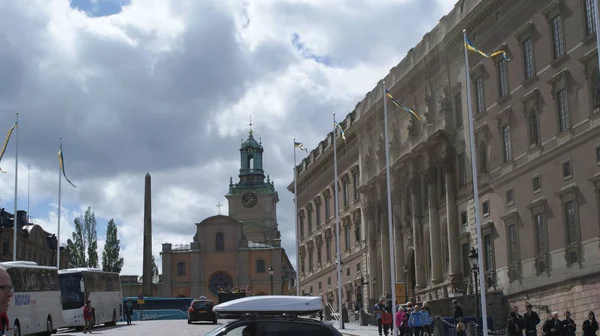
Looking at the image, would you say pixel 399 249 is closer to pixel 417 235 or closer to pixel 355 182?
pixel 417 235

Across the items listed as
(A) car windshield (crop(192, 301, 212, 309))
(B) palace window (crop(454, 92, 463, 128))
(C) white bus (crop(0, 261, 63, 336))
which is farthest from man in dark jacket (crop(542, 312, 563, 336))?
(A) car windshield (crop(192, 301, 212, 309))

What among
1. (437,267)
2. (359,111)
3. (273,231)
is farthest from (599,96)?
(273,231)

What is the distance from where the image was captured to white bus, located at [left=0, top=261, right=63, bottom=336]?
112 ft

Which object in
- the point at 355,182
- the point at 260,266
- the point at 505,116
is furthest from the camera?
the point at 260,266

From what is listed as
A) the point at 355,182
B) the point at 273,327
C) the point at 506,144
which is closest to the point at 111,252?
the point at 355,182

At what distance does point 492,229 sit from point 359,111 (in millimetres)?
26460

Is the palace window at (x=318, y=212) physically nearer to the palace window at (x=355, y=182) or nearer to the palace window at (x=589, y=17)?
the palace window at (x=355, y=182)

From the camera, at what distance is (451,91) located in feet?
172

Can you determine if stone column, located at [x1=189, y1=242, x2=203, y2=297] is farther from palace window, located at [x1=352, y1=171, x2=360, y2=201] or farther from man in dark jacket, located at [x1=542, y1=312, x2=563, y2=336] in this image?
man in dark jacket, located at [x1=542, y1=312, x2=563, y2=336]

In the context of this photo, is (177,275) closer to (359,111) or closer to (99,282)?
(359,111)

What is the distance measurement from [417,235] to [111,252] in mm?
59636

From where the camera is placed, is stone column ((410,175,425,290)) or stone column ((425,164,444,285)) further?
stone column ((410,175,425,290))

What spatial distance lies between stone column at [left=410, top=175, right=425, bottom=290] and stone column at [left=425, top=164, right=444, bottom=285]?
2330 mm

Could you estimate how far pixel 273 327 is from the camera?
14695 mm
